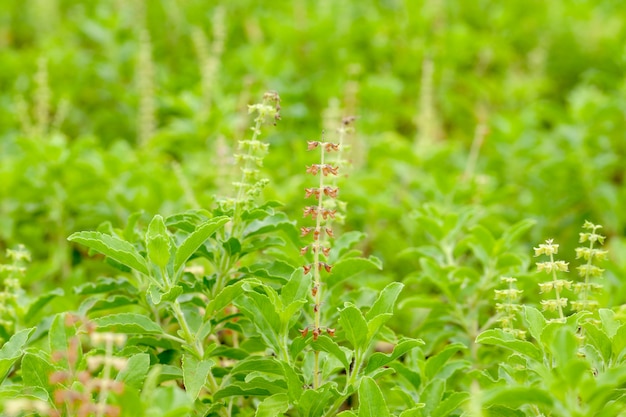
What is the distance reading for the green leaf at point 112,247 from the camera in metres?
1.70

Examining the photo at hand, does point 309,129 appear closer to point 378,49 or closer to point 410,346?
point 378,49

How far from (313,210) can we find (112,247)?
0.46 m

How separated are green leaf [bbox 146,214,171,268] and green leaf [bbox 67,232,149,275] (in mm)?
30

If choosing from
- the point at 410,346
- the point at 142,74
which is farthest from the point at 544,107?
the point at 410,346

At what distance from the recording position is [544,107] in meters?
4.53

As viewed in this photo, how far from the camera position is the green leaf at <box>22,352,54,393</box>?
173 centimetres

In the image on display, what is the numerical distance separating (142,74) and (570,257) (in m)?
2.40

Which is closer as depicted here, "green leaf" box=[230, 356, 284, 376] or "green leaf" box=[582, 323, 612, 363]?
"green leaf" box=[582, 323, 612, 363]

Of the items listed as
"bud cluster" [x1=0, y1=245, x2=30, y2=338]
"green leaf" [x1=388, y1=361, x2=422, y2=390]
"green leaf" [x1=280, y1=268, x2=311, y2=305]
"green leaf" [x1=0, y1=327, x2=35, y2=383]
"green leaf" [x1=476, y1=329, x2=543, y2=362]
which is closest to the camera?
"green leaf" [x1=476, y1=329, x2=543, y2=362]

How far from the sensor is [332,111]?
3.48 meters

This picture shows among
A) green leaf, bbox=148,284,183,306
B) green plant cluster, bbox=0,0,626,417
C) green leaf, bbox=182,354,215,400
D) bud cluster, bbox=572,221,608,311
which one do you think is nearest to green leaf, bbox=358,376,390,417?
green plant cluster, bbox=0,0,626,417

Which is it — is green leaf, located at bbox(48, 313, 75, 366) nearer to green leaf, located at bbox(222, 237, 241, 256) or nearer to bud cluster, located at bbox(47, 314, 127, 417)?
bud cluster, located at bbox(47, 314, 127, 417)

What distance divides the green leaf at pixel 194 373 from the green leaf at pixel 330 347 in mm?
245

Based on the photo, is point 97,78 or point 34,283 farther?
point 97,78
